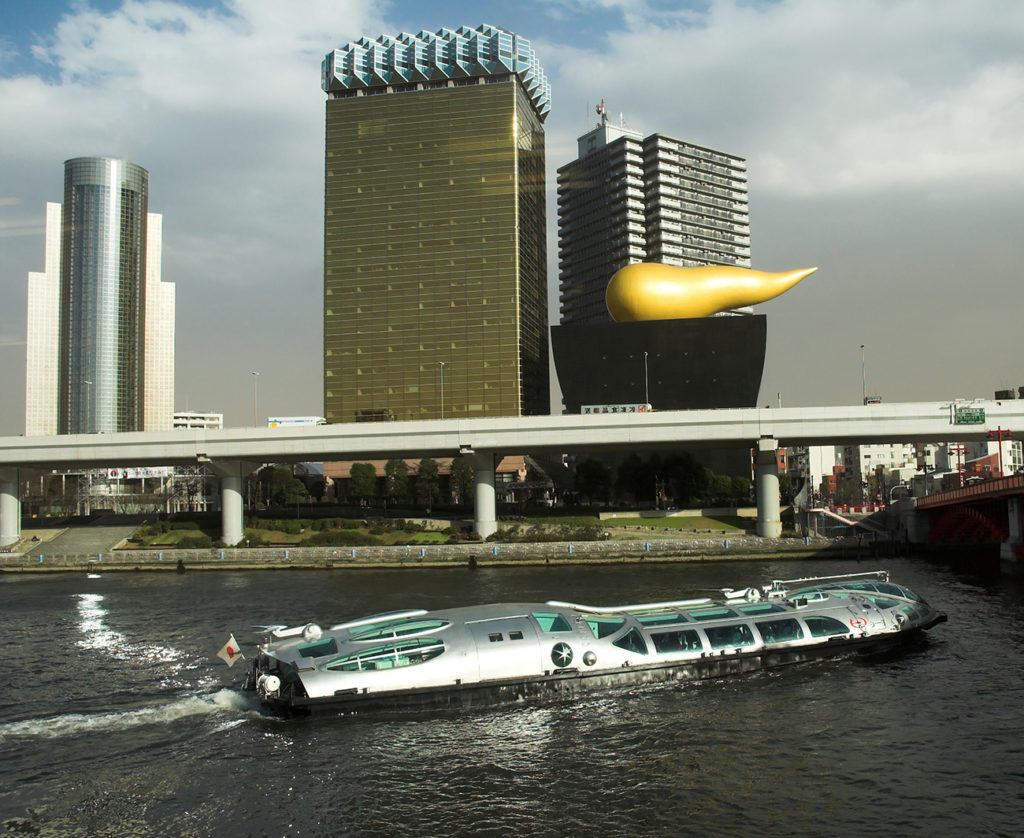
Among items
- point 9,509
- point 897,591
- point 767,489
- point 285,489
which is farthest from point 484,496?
point 285,489

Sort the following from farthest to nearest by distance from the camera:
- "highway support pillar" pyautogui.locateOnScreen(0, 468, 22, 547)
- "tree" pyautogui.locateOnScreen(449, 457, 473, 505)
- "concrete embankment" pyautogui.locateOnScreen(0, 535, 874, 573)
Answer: "tree" pyautogui.locateOnScreen(449, 457, 473, 505), "highway support pillar" pyautogui.locateOnScreen(0, 468, 22, 547), "concrete embankment" pyautogui.locateOnScreen(0, 535, 874, 573)

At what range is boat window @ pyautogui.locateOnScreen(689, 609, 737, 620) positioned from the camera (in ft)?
123

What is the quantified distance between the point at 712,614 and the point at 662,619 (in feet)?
8.10

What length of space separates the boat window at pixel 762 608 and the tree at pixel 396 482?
11131cm

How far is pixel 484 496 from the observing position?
311ft

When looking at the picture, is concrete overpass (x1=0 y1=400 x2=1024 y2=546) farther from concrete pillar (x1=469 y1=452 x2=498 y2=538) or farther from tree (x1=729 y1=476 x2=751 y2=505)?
tree (x1=729 y1=476 x2=751 y2=505)

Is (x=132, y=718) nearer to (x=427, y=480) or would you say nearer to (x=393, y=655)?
(x=393, y=655)

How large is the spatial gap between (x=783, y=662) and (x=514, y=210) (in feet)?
559

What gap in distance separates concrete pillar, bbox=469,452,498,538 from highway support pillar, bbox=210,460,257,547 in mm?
25956

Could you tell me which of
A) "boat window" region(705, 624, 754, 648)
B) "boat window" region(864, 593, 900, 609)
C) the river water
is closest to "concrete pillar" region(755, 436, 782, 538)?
the river water

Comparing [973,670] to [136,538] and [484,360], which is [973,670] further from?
[484,360]

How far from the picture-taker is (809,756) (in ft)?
86.9

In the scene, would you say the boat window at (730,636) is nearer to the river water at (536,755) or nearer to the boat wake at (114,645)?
the river water at (536,755)

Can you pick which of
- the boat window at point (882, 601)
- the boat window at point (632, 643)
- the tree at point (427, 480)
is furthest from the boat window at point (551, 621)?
the tree at point (427, 480)
